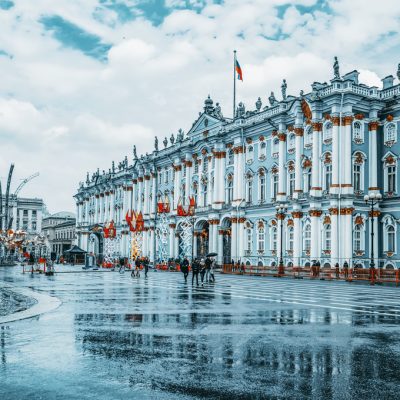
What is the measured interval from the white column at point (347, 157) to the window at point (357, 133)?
1060 millimetres

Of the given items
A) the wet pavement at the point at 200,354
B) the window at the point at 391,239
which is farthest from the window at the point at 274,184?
the wet pavement at the point at 200,354

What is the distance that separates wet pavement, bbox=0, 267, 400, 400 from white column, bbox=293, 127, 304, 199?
113 feet

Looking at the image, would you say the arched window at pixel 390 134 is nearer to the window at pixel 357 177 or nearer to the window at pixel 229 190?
the window at pixel 357 177

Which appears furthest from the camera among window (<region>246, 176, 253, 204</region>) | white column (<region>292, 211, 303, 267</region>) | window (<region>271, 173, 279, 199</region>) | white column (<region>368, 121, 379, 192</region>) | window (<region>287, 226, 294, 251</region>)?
window (<region>246, 176, 253, 204</region>)

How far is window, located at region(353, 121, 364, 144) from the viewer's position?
4928 centimetres

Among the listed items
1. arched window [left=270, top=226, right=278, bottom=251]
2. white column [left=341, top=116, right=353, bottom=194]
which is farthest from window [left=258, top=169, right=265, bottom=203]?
white column [left=341, top=116, right=353, bottom=194]

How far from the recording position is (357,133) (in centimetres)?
4950

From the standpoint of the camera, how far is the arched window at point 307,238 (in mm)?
51469

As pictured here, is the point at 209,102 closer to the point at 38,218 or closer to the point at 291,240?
the point at 291,240

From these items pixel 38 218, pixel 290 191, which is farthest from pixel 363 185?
pixel 38 218

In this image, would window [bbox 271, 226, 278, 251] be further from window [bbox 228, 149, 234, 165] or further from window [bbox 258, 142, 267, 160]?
window [bbox 228, 149, 234, 165]

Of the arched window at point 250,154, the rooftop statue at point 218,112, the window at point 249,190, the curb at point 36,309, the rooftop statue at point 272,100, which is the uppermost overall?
the rooftop statue at point 218,112

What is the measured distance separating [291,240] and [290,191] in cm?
483

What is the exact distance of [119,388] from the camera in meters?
8.06
